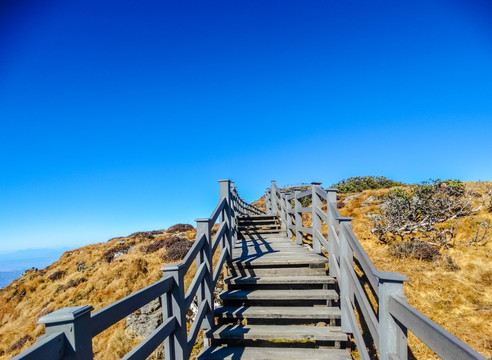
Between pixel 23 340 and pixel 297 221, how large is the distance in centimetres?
920

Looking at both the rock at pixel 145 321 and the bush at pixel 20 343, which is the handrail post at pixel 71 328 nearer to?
the rock at pixel 145 321

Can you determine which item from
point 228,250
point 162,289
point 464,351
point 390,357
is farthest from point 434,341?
point 228,250

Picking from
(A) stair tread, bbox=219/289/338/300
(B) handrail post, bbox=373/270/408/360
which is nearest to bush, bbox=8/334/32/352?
(A) stair tread, bbox=219/289/338/300

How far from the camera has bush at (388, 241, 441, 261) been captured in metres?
5.90

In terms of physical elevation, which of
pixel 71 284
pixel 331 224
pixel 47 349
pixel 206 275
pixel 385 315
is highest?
pixel 331 224

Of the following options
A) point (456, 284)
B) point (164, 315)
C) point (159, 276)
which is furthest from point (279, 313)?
point (159, 276)

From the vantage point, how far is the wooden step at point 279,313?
4207 millimetres

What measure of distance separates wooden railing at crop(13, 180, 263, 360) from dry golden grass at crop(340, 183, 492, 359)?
127 inches

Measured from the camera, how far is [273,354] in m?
3.64

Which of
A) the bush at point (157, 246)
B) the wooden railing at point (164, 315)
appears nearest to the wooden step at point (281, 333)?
the wooden railing at point (164, 315)

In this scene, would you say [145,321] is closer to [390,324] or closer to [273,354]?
[273,354]

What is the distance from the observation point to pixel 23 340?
8328 millimetres

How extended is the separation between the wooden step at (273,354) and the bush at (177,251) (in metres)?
6.79

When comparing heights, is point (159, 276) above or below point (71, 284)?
above
